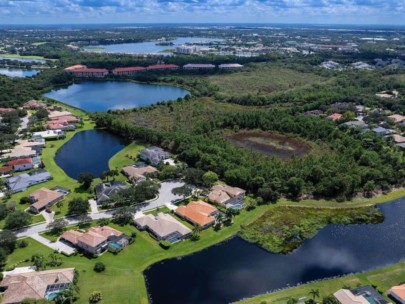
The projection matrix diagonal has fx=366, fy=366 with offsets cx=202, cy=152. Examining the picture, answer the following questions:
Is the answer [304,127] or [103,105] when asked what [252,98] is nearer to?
[304,127]

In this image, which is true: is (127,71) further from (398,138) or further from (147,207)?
(147,207)

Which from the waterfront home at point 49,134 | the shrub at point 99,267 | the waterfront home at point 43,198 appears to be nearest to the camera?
the shrub at point 99,267

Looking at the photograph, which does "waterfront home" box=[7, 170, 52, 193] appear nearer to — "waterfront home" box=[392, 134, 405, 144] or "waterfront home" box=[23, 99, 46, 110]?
"waterfront home" box=[23, 99, 46, 110]

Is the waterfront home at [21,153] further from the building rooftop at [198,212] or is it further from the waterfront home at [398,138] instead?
the waterfront home at [398,138]

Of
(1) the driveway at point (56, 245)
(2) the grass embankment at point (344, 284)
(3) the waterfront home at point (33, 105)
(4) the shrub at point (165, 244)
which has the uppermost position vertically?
(3) the waterfront home at point (33, 105)

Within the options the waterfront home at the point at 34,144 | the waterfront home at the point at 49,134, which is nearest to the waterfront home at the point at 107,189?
the waterfront home at the point at 34,144

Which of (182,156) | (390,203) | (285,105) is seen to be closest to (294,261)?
(390,203)
